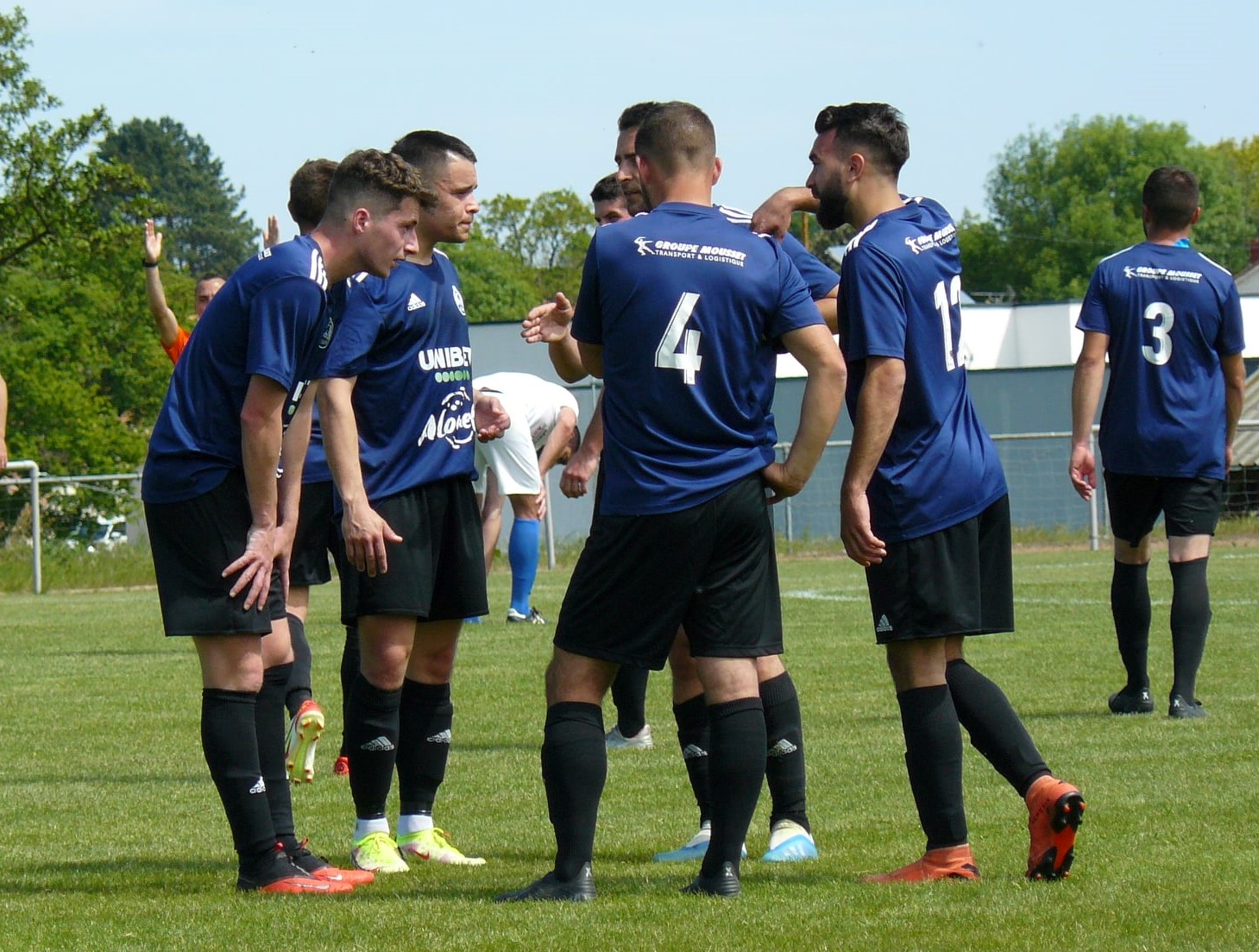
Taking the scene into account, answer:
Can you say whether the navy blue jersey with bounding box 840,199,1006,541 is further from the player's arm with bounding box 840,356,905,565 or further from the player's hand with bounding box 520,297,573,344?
the player's hand with bounding box 520,297,573,344

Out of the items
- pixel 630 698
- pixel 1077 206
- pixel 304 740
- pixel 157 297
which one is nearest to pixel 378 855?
pixel 304 740

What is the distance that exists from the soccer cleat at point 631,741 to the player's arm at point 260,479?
10.1 feet

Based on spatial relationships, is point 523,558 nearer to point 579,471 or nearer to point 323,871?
point 579,471

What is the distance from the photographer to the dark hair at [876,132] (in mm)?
4980

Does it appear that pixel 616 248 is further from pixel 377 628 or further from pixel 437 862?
pixel 437 862

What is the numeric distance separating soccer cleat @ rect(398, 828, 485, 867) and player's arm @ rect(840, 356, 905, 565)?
5.17 ft

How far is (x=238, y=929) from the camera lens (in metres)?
4.34

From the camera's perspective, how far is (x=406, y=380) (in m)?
5.35

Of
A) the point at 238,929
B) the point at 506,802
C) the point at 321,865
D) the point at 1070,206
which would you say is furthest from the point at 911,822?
the point at 1070,206

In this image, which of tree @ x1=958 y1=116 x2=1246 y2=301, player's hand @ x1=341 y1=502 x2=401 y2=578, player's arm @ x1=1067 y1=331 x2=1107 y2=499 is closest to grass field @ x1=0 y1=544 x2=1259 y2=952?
player's hand @ x1=341 y1=502 x2=401 y2=578

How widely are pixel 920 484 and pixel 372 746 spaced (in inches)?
72.4

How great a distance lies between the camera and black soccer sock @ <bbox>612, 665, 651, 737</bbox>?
7.45 metres

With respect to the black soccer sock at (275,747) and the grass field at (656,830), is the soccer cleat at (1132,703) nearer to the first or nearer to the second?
the grass field at (656,830)

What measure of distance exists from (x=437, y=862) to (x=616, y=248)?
1994mm
